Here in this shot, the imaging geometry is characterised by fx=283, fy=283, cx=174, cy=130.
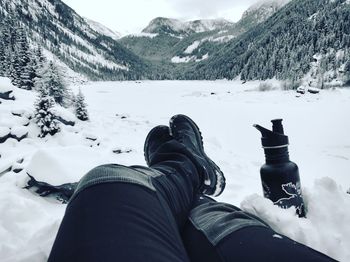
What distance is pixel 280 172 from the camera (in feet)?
3.91

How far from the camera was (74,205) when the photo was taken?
79cm

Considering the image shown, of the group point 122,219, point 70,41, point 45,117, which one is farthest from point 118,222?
point 70,41

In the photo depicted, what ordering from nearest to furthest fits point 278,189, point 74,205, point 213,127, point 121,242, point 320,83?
1. point 121,242
2. point 74,205
3. point 278,189
4. point 213,127
5. point 320,83

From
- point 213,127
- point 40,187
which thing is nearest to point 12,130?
point 40,187

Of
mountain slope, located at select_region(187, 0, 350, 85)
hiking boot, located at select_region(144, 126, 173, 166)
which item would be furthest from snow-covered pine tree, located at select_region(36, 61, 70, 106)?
mountain slope, located at select_region(187, 0, 350, 85)

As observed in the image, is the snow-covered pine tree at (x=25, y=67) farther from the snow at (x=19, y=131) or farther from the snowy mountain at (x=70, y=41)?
the snowy mountain at (x=70, y=41)

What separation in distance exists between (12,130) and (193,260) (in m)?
5.23

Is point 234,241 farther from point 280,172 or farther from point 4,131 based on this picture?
point 4,131

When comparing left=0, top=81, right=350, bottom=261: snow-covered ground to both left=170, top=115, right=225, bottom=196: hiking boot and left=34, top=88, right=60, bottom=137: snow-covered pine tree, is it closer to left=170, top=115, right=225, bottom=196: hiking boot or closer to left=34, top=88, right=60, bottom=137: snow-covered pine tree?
left=34, top=88, right=60, bottom=137: snow-covered pine tree

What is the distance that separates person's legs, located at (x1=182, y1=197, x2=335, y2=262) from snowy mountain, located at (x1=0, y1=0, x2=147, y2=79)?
313ft

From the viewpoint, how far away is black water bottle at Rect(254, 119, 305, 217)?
3.90 feet

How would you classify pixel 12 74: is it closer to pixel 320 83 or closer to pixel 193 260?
pixel 193 260

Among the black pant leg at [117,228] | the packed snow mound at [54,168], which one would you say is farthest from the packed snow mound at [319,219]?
the packed snow mound at [54,168]

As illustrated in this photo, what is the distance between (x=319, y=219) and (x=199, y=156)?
2.75 feet
